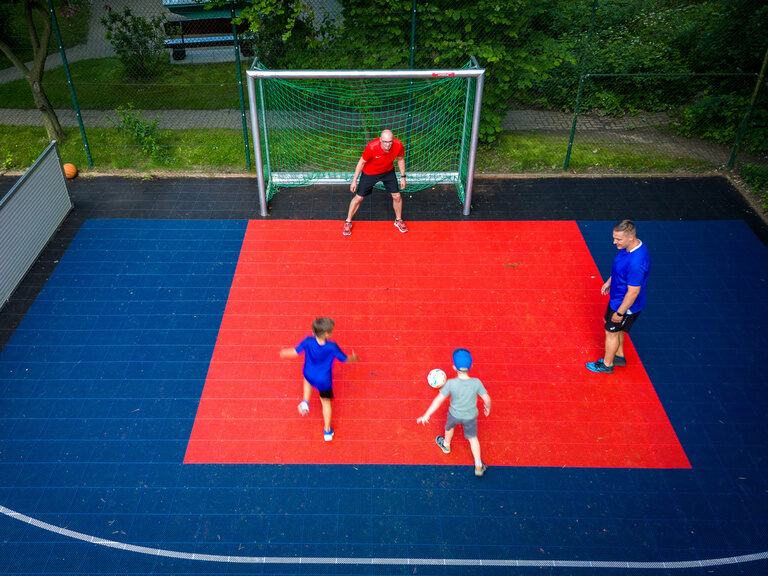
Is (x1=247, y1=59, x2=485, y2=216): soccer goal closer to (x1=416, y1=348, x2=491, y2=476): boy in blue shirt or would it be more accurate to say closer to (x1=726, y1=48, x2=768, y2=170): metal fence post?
(x1=726, y1=48, x2=768, y2=170): metal fence post

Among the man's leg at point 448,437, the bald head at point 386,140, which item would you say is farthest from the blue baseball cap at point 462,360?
the bald head at point 386,140

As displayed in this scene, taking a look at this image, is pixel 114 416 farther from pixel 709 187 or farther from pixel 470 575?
pixel 709 187

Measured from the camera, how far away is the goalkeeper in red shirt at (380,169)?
8891mm

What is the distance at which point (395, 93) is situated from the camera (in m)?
11.4

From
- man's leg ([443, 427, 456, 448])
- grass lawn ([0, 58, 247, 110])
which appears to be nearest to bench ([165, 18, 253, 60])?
grass lawn ([0, 58, 247, 110])

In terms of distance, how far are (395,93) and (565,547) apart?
821 centimetres

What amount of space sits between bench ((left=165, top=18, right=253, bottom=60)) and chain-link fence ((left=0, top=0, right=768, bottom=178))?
0.03 meters

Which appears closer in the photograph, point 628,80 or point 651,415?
point 651,415

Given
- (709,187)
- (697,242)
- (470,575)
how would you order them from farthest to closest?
(709,187)
(697,242)
(470,575)

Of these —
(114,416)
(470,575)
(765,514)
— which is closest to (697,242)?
(765,514)

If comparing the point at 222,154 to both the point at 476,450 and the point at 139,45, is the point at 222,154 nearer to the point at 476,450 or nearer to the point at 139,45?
the point at 139,45

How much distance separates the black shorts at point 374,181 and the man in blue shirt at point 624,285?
351 cm

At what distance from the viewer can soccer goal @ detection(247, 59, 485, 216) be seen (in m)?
11.0

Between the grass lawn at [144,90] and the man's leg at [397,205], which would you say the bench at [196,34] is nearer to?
the grass lawn at [144,90]
